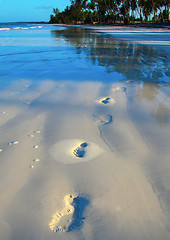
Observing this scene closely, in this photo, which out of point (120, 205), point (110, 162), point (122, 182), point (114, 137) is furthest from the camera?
point (114, 137)

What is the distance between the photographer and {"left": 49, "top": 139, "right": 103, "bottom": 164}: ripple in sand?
5.36 ft

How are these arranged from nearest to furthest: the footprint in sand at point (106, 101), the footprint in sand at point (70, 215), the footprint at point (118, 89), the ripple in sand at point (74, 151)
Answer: the footprint in sand at point (70, 215)
the ripple in sand at point (74, 151)
the footprint in sand at point (106, 101)
the footprint at point (118, 89)

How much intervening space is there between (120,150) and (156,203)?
59cm

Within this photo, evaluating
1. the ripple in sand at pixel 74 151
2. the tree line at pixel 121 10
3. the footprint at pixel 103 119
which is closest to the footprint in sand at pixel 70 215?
the ripple in sand at pixel 74 151

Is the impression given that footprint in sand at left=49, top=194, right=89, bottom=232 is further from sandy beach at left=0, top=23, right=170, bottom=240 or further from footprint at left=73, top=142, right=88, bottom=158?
footprint at left=73, top=142, right=88, bottom=158

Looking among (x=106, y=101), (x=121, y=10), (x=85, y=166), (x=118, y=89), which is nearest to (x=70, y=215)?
(x=85, y=166)

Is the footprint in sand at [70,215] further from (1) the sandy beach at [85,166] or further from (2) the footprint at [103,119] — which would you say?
(2) the footprint at [103,119]

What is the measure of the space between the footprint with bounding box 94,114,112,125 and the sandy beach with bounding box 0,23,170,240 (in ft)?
0.04

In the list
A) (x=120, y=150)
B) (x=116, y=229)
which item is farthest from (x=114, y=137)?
(x=116, y=229)

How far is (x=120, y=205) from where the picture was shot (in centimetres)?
121

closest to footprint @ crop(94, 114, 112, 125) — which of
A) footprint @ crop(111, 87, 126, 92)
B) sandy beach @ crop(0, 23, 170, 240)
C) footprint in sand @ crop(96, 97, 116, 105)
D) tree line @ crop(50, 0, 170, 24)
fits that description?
sandy beach @ crop(0, 23, 170, 240)

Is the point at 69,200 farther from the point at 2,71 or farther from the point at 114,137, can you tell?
the point at 2,71

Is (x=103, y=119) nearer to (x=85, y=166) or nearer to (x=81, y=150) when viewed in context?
(x=81, y=150)

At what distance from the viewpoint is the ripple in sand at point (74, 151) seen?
1.63 m
